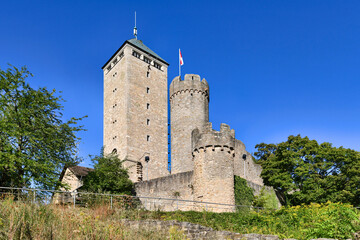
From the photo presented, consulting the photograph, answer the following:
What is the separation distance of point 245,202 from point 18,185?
525 inches

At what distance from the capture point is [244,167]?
27734 mm

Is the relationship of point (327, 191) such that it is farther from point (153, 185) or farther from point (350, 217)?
point (350, 217)

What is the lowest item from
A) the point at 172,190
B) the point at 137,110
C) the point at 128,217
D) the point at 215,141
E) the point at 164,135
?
the point at 128,217

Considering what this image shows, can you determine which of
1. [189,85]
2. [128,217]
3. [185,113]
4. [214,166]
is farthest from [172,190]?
[189,85]

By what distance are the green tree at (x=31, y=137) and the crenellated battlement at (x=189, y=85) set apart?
44.5 feet

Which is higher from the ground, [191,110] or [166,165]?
[191,110]

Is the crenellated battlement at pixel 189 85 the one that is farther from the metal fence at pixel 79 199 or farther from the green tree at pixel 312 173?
the metal fence at pixel 79 199

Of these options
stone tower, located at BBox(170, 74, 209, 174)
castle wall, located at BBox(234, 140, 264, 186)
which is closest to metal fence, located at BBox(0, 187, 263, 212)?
stone tower, located at BBox(170, 74, 209, 174)

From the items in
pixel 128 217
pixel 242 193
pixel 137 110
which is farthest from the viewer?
pixel 137 110

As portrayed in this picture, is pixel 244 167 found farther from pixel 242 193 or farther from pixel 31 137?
pixel 31 137

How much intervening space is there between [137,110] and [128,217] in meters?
21.9

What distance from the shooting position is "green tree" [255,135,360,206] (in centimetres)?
2458

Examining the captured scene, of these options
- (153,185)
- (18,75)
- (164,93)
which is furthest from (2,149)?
(164,93)

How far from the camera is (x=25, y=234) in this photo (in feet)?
23.0
